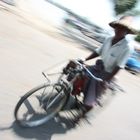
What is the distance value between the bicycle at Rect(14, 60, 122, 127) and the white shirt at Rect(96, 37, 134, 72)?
433 millimetres

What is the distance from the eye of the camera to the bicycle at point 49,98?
5.42 meters

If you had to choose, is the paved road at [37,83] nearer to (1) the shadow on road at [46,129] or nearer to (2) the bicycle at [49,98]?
(1) the shadow on road at [46,129]

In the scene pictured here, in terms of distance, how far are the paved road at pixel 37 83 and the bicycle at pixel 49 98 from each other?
162 millimetres

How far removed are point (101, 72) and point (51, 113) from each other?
1.06 m

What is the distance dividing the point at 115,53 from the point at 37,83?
2.45 meters

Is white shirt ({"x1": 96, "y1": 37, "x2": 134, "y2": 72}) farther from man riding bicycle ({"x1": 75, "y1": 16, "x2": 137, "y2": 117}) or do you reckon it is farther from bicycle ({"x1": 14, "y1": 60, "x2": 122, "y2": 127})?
bicycle ({"x1": 14, "y1": 60, "x2": 122, "y2": 127})

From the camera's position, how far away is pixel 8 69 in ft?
24.8

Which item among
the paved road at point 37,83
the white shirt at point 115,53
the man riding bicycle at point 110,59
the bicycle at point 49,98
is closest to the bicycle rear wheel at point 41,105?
the bicycle at point 49,98

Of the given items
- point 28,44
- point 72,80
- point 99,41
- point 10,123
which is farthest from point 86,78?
point 99,41

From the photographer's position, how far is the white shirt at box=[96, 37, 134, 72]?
545cm

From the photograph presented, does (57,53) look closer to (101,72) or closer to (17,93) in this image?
(17,93)

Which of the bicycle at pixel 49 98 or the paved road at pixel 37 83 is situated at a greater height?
the bicycle at pixel 49 98

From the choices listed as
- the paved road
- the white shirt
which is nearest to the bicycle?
the paved road

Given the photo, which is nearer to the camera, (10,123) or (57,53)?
(10,123)
